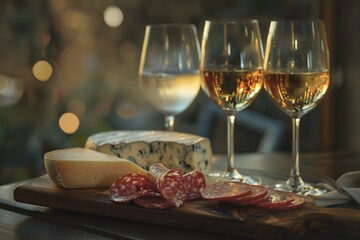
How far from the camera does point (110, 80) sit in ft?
9.82

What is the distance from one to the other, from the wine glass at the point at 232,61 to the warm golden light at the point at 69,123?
4.96 ft

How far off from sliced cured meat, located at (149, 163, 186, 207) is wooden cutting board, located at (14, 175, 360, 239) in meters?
0.02

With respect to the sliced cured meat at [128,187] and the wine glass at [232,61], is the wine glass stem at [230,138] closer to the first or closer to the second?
the wine glass at [232,61]

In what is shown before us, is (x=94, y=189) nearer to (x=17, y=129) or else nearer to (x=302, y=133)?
(x=17, y=129)

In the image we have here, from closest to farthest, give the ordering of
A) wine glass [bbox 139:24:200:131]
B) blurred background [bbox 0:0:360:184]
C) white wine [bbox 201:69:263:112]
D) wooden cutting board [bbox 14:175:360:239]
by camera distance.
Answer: wooden cutting board [bbox 14:175:360:239] < white wine [bbox 201:69:263:112] < wine glass [bbox 139:24:200:131] < blurred background [bbox 0:0:360:184]

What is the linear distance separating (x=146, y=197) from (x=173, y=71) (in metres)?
0.50

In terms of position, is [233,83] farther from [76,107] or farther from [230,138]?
[76,107]

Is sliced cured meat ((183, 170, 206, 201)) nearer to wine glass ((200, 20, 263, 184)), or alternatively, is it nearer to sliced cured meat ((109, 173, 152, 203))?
sliced cured meat ((109, 173, 152, 203))

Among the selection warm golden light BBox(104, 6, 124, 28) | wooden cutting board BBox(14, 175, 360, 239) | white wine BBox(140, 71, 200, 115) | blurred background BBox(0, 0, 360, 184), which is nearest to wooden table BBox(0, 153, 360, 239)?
wooden cutting board BBox(14, 175, 360, 239)

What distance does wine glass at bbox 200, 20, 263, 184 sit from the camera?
1.44 m

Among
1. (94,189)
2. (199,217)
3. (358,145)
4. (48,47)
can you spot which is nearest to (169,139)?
(94,189)

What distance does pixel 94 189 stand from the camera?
1.31 meters

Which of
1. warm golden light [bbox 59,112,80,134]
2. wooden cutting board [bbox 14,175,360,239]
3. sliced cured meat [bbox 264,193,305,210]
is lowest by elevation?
warm golden light [bbox 59,112,80,134]

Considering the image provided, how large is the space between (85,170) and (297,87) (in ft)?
1.32
